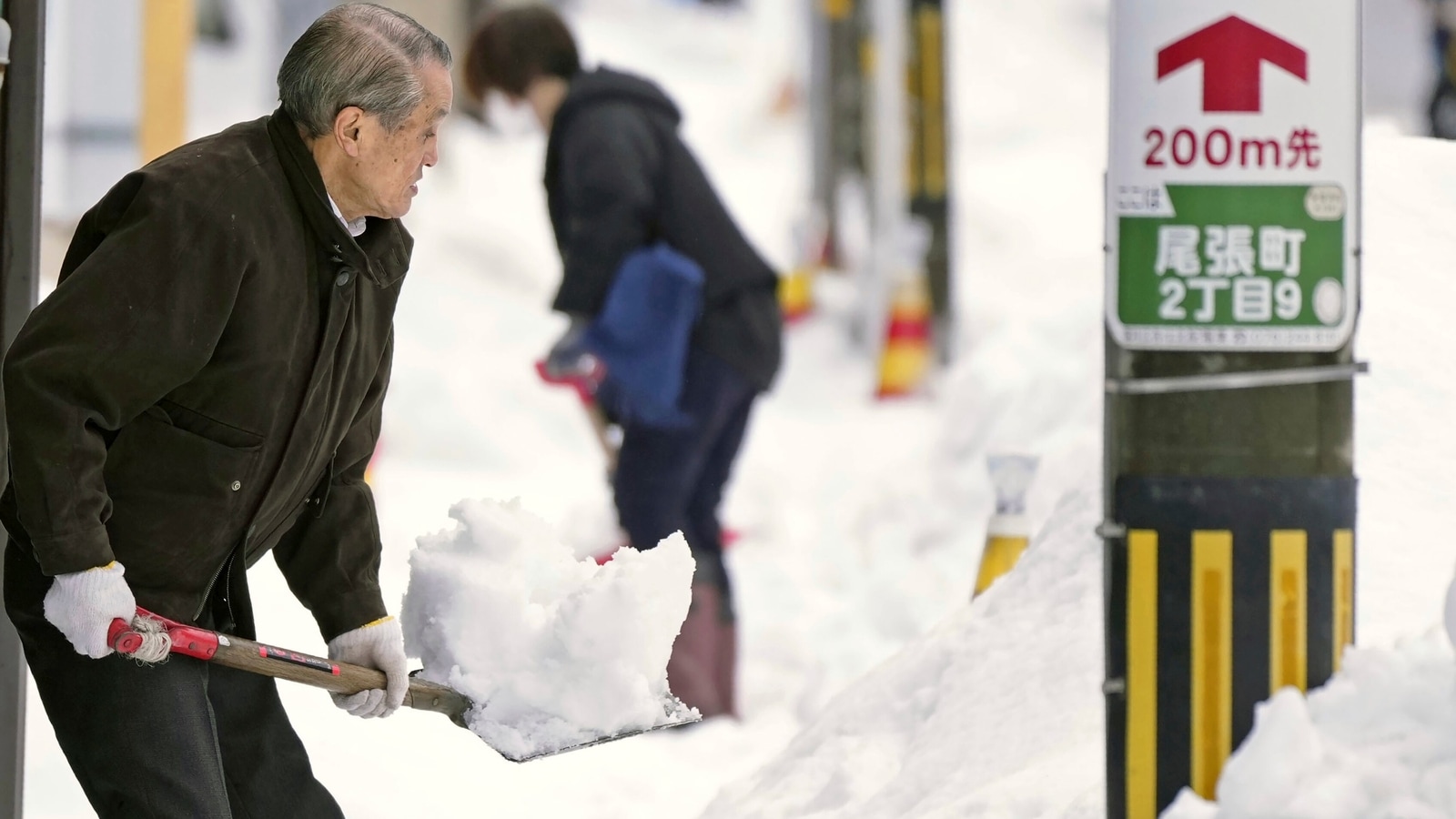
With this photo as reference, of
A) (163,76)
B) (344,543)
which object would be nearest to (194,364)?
(344,543)

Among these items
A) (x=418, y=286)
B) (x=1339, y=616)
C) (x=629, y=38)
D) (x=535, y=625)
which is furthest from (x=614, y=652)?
(x=629, y=38)

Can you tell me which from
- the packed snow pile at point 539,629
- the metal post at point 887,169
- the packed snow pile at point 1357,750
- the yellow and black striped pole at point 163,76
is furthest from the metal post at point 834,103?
the packed snow pile at point 1357,750

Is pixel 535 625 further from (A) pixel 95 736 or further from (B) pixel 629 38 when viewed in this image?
(B) pixel 629 38

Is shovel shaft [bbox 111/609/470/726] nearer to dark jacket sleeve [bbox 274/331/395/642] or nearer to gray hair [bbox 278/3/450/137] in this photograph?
dark jacket sleeve [bbox 274/331/395/642]

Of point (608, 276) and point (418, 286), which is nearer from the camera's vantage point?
point (608, 276)

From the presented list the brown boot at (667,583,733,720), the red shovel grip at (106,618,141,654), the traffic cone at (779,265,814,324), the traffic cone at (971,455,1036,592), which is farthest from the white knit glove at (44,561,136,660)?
the traffic cone at (779,265,814,324)

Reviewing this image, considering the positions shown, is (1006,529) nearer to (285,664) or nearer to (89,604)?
(285,664)

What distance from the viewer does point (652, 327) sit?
4.85m

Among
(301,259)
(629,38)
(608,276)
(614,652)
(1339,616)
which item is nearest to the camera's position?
(1339,616)

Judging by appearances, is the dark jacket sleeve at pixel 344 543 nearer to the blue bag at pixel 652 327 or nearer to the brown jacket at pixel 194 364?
the brown jacket at pixel 194 364

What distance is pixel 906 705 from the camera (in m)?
3.54

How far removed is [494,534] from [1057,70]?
55.8 feet

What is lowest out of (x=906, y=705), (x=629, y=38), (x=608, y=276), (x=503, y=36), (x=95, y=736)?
(x=906, y=705)

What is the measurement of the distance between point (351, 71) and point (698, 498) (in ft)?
8.94
